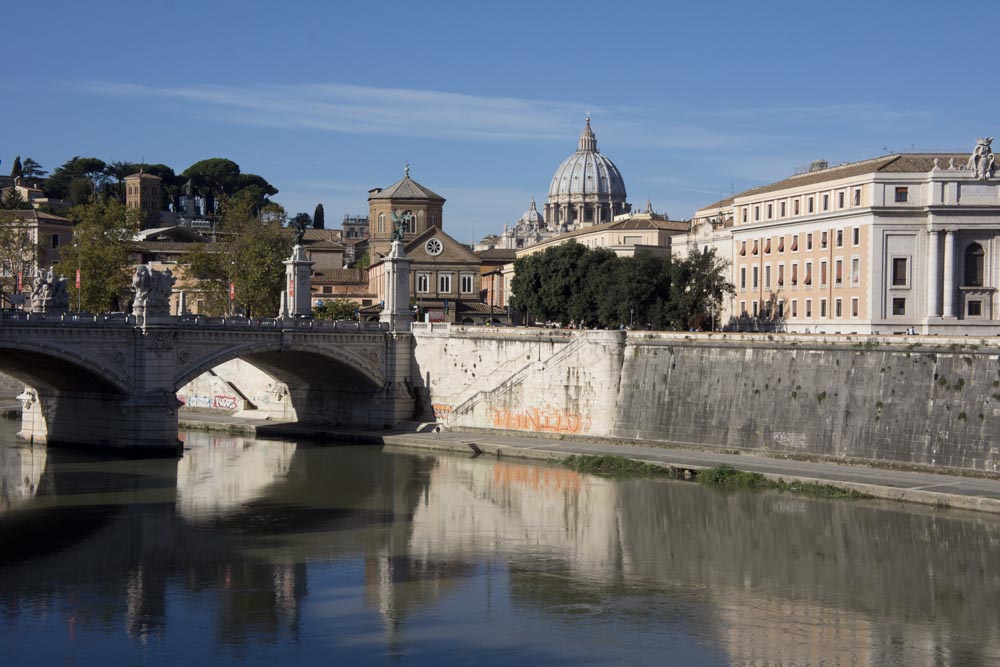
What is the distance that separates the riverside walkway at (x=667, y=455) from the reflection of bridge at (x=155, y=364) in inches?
93.1

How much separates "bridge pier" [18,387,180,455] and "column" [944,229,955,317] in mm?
29673

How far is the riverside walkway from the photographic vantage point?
3569 centimetres

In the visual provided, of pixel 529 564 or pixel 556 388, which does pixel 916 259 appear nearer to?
pixel 556 388

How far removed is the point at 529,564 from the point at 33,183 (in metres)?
120

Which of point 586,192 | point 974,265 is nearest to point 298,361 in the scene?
point 974,265

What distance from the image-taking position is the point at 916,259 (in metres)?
53.3

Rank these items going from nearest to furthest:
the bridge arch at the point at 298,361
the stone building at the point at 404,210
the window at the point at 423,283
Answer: the bridge arch at the point at 298,361 → the window at the point at 423,283 → the stone building at the point at 404,210

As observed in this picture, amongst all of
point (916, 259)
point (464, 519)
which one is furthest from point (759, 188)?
point (464, 519)

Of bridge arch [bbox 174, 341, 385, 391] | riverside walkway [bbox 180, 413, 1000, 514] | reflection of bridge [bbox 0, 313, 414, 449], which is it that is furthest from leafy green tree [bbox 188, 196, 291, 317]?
reflection of bridge [bbox 0, 313, 414, 449]

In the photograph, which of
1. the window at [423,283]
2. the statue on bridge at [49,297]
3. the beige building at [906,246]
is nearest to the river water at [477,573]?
the statue on bridge at [49,297]

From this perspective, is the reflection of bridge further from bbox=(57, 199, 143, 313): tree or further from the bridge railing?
bbox=(57, 199, 143, 313): tree

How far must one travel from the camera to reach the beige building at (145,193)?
131000 mm

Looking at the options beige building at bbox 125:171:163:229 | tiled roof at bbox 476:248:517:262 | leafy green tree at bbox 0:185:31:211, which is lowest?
tiled roof at bbox 476:248:517:262

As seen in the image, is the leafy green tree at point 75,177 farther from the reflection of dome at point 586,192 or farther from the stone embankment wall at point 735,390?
the stone embankment wall at point 735,390
